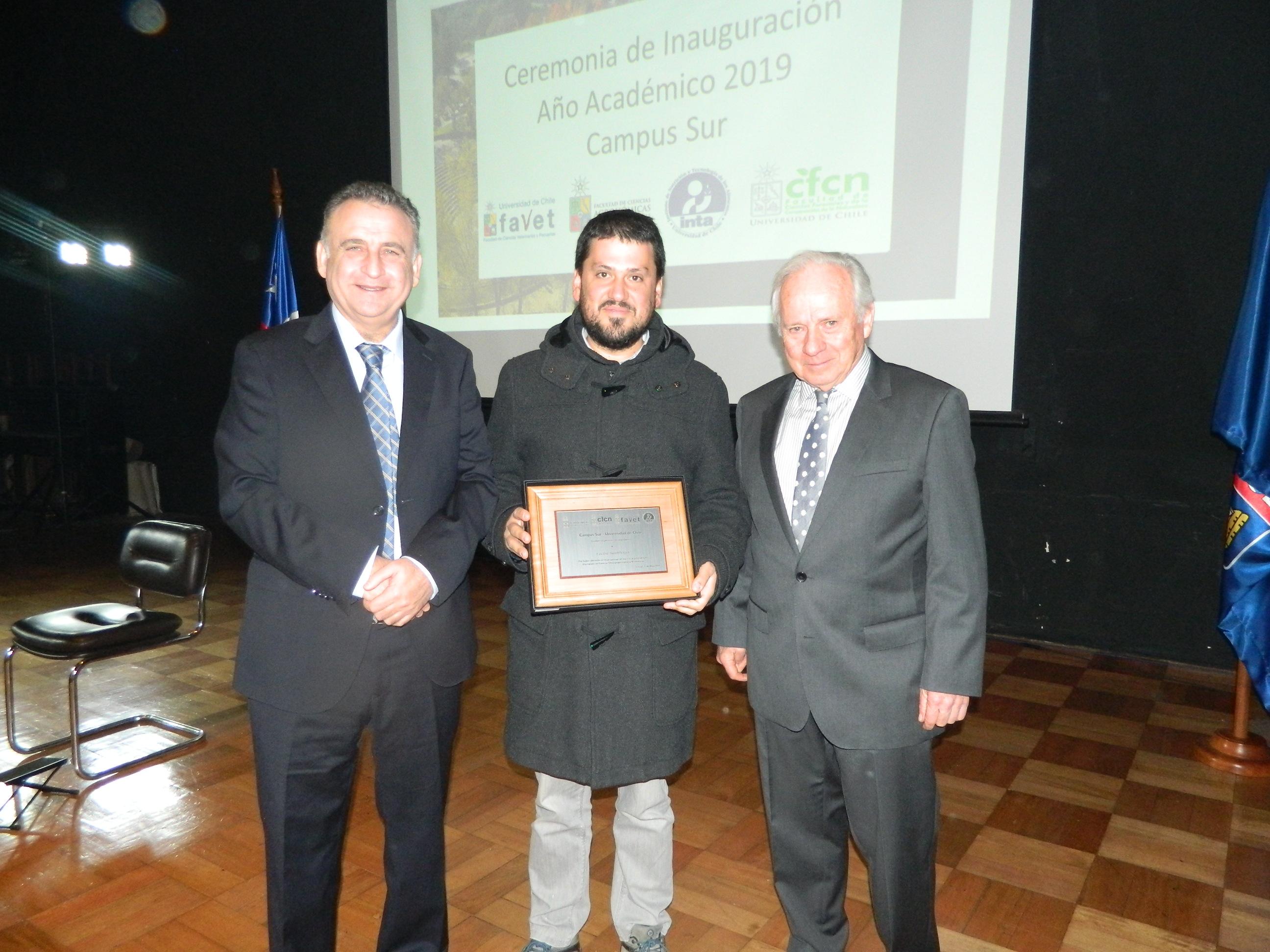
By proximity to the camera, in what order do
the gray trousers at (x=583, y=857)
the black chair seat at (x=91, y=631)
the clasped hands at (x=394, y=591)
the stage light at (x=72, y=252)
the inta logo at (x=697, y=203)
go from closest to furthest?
the clasped hands at (x=394, y=591), the gray trousers at (x=583, y=857), the black chair seat at (x=91, y=631), the inta logo at (x=697, y=203), the stage light at (x=72, y=252)

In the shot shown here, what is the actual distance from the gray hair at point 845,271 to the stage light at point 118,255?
9.15 meters

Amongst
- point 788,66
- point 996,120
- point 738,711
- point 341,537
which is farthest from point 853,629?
point 788,66

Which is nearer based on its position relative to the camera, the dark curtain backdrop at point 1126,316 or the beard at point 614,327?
the beard at point 614,327

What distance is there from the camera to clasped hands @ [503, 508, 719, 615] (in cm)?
182

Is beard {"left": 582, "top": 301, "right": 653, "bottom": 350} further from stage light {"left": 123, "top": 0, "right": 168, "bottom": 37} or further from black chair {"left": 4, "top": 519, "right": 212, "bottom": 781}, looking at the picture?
stage light {"left": 123, "top": 0, "right": 168, "bottom": 37}

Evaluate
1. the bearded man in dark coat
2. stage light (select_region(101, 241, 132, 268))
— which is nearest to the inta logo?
the bearded man in dark coat

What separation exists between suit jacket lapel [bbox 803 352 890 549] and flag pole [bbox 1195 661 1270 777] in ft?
8.32

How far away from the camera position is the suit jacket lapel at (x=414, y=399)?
1.78m

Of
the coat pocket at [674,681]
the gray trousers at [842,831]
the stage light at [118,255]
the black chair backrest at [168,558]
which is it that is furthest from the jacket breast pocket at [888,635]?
the stage light at [118,255]

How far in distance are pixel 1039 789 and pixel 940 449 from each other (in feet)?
6.77

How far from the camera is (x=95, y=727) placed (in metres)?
3.61

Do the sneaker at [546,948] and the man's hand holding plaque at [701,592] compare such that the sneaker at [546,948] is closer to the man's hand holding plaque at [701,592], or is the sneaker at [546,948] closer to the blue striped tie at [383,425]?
the man's hand holding plaque at [701,592]

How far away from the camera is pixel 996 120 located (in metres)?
3.92

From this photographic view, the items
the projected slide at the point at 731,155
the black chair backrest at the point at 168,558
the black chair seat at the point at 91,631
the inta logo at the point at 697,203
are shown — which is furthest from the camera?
the inta logo at the point at 697,203
